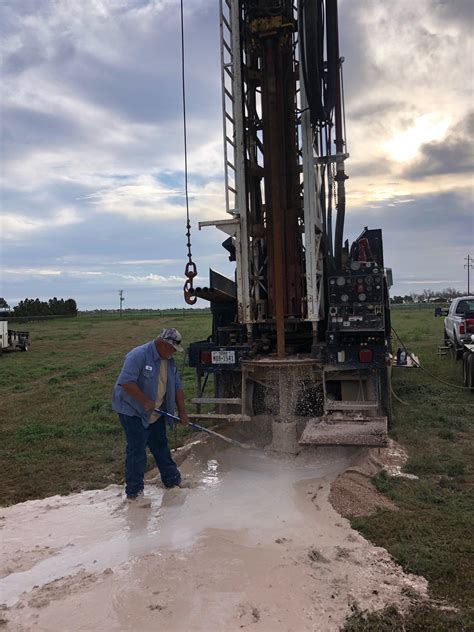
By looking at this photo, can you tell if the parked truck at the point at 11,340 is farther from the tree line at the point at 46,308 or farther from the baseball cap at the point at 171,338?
the tree line at the point at 46,308

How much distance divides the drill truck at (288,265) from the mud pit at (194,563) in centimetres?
153

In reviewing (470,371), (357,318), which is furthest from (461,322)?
(357,318)

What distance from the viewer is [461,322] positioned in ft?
44.1

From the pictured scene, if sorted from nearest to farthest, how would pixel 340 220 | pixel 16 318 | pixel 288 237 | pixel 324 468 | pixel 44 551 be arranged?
pixel 44 551, pixel 324 468, pixel 288 237, pixel 340 220, pixel 16 318

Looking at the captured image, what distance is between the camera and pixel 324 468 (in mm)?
6051

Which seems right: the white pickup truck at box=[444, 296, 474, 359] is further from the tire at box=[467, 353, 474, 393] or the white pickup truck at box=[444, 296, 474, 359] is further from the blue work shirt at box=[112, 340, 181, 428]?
the blue work shirt at box=[112, 340, 181, 428]

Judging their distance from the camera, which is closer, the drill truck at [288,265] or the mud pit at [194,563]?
the mud pit at [194,563]

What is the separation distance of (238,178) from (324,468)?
146 inches

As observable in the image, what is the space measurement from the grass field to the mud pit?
0.25 meters

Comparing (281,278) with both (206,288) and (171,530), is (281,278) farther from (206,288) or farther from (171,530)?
(171,530)

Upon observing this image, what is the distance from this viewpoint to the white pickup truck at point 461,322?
13148mm

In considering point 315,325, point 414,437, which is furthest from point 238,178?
point 414,437

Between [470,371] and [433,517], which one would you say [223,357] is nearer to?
[433,517]

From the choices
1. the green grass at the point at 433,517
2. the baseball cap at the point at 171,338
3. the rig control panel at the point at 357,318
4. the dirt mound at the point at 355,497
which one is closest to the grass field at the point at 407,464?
the green grass at the point at 433,517
